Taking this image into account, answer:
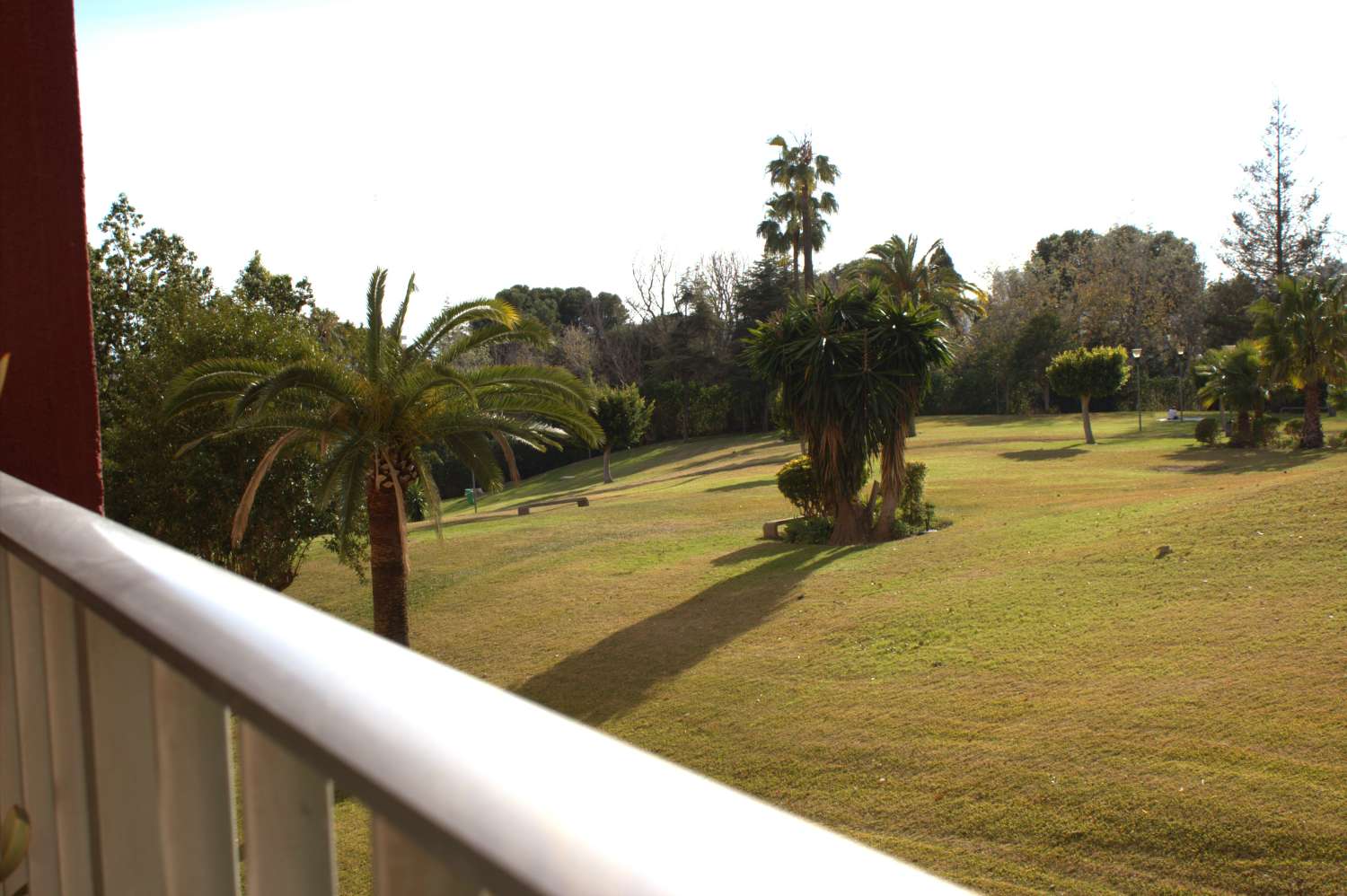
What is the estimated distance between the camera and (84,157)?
2818mm

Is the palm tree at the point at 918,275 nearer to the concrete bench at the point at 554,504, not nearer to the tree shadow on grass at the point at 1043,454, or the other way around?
the tree shadow on grass at the point at 1043,454

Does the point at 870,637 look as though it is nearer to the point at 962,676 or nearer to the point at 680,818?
the point at 962,676

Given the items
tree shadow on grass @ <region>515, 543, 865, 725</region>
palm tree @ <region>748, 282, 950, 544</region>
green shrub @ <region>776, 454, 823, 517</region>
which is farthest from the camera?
green shrub @ <region>776, 454, 823, 517</region>

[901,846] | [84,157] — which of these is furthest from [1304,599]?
[84,157]

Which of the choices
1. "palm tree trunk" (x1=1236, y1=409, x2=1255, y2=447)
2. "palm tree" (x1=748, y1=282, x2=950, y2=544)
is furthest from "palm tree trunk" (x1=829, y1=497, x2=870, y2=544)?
"palm tree trunk" (x1=1236, y1=409, x2=1255, y2=447)

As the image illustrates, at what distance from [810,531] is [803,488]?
1257mm

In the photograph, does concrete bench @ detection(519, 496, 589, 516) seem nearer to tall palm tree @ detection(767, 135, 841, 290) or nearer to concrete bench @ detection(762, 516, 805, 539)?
concrete bench @ detection(762, 516, 805, 539)

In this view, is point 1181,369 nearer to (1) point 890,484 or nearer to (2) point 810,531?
(1) point 890,484

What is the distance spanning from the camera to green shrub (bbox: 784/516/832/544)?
68.2ft

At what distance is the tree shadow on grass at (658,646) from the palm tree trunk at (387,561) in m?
2.06

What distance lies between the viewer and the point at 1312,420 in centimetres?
3031

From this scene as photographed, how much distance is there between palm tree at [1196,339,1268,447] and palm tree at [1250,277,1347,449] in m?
0.66

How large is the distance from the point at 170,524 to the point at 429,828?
72.4 feet

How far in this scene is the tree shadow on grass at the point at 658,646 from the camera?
40.0ft
